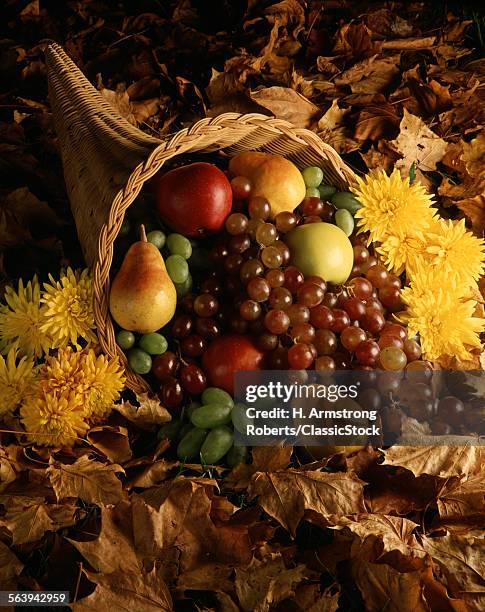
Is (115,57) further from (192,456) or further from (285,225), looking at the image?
(192,456)

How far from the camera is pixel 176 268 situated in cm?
142

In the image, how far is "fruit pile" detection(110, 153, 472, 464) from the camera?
134 cm

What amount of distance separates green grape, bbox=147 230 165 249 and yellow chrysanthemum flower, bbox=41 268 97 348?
0.51 feet

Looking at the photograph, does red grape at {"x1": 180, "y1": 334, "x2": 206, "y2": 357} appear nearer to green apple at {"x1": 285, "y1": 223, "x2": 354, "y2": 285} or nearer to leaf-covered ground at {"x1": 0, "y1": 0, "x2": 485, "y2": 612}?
leaf-covered ground at {"x1": 0, "y1": 0, "x2": 485, "y2": 612}

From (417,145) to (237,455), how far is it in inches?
45.0

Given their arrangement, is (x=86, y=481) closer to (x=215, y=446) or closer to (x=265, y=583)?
(x=215, y=446)

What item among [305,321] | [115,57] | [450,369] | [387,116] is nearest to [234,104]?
[387,116]

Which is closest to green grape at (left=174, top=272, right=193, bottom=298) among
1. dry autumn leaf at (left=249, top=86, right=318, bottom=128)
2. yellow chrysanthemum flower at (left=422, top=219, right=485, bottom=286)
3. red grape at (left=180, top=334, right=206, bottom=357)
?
red grape at (left=180, top=334, right=206, bottom=357)

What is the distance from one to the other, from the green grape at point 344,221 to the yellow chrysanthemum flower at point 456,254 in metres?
0.18

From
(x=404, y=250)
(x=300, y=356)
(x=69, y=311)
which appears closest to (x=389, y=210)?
(x=404, y=250)

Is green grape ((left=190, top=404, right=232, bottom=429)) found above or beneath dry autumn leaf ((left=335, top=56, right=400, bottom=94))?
beneath

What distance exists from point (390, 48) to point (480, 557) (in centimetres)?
189

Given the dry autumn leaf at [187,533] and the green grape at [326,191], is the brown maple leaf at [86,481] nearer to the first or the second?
the dry autumn leaf at [187,533]

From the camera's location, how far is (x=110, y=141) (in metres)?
1.52
